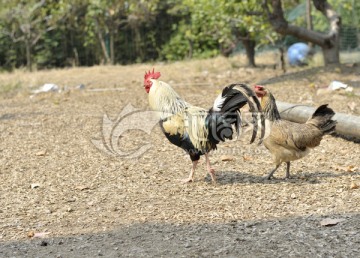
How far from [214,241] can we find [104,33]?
1911cm

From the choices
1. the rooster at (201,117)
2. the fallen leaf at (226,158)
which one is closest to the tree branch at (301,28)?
the fallen leaf at (226,158)

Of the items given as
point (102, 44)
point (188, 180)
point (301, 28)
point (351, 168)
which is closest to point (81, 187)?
point (188, 180)

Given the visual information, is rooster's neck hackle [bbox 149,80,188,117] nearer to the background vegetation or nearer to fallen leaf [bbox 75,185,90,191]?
fallen leaf [bbox 75,185,90,191]

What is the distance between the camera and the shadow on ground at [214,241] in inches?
159

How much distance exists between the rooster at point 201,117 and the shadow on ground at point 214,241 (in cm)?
122

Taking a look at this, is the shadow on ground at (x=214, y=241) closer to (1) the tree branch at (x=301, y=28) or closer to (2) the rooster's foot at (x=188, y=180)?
(2) the rooster's foot at (x=188, y=180)

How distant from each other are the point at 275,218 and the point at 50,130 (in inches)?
212

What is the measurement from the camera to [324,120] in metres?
5.87

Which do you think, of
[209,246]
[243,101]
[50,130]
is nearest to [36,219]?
[209,246]

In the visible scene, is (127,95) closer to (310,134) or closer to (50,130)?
(50,130)

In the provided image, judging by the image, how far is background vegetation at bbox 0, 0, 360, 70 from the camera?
66.2 feet

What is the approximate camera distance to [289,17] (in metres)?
19.2

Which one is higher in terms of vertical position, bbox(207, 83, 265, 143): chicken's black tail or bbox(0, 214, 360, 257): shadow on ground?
bbox(207, 83, 265, 143): chicken's black tail

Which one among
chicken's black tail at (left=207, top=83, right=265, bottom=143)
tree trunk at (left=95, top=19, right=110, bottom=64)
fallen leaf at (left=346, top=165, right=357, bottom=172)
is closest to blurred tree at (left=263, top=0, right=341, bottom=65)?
fallen leaf at (left=346, top=165, right=357, bottom=172)
